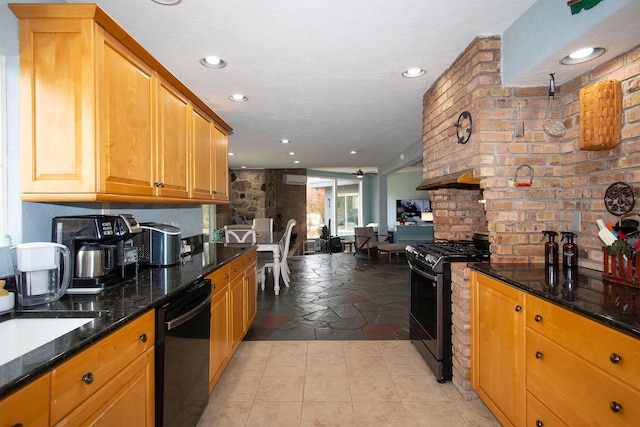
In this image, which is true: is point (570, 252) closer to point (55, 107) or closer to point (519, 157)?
point (519, 157)

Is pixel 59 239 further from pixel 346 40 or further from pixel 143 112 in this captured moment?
pixel 346 40

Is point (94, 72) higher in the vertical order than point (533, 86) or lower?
lower

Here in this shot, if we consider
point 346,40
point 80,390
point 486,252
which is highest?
point 346,40

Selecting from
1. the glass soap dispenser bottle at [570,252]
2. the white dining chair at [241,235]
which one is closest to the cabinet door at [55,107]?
the glass soap dispenser bottle at [570,252]

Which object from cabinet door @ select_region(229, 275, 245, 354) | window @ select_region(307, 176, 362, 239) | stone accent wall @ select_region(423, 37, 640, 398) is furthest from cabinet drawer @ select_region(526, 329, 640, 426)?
window @ select_region(307, 176, 362, 239)

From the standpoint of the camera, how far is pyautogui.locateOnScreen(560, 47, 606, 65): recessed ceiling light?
1754mm

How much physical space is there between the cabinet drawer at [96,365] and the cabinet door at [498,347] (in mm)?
1711

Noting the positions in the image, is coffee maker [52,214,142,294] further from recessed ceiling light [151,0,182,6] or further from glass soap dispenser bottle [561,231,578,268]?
glass soap dispenser bottle [561,231,578,268]

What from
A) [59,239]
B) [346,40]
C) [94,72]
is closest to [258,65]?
[346,40]

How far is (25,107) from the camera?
1498mm

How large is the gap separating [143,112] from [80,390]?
1452 mm

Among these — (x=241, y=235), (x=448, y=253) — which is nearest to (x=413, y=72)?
(x=448, y=253)

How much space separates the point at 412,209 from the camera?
1002cm

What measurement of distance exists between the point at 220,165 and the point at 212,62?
1048 millimetres
